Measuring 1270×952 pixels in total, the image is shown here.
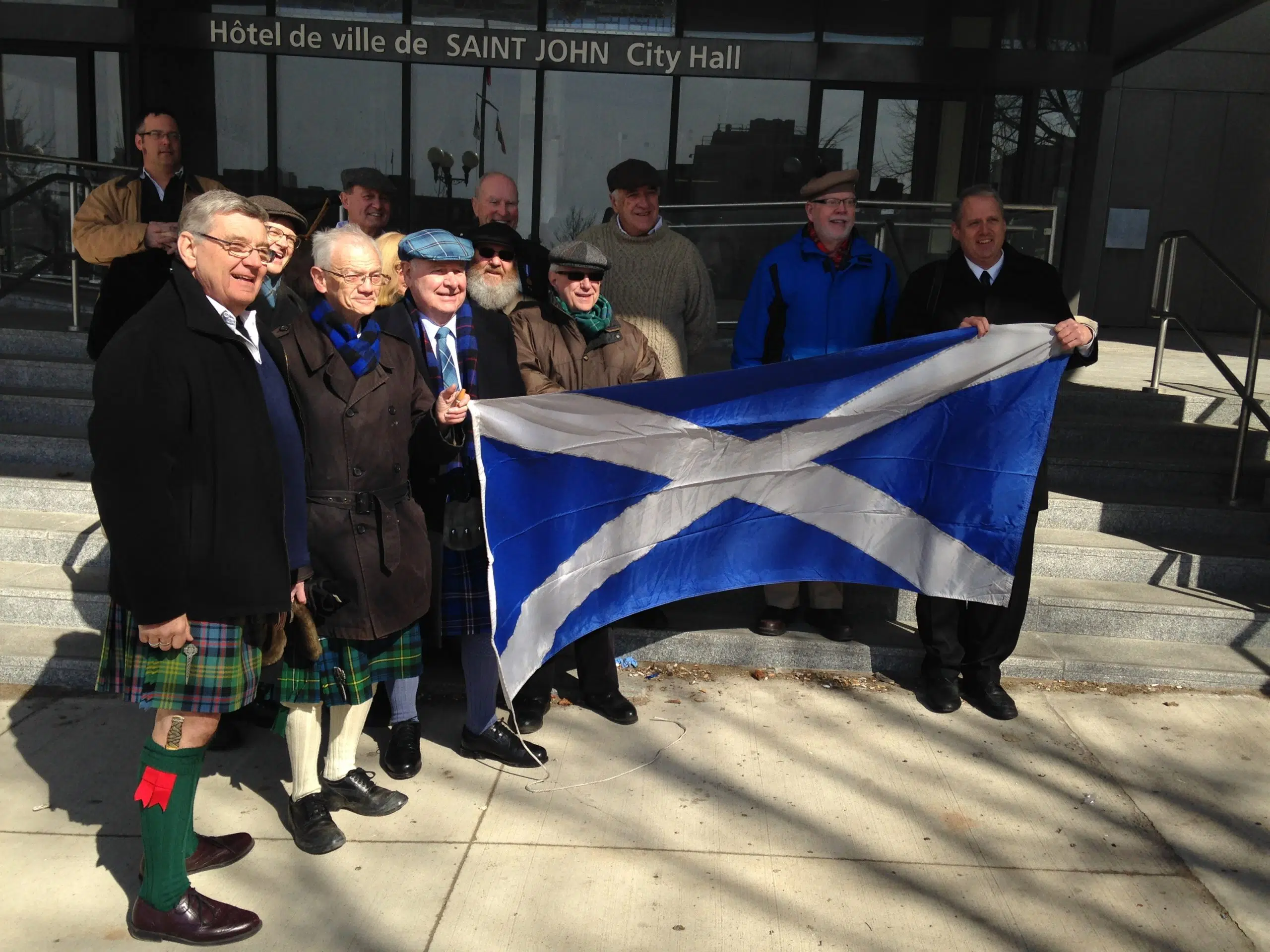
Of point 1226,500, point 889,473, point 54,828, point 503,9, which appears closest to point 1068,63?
point 503,9

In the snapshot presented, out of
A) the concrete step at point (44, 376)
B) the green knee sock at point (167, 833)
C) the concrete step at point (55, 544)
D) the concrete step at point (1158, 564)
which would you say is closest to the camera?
the green knee sock at point (167, 833)

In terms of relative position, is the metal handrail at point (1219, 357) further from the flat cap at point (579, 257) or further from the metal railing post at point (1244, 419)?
the flat cap at point (579, 257)

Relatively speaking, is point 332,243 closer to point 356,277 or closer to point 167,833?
point 356,277

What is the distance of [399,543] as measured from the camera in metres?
3.69

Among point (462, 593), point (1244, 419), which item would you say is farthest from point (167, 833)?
point (1244, 419)

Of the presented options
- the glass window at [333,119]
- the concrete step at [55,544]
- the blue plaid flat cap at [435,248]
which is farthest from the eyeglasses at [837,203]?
the glass window at [333,119]

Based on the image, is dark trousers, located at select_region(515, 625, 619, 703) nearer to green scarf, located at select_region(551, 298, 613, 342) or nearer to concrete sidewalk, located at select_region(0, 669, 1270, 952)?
concrete sidewalk, located at select_region(0, 669, 1270, 952)

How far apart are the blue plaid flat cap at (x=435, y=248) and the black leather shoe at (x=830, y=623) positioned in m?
2.48

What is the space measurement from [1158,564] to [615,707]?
3036 mm

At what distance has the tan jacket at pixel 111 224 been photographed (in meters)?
4.64

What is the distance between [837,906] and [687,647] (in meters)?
1.96

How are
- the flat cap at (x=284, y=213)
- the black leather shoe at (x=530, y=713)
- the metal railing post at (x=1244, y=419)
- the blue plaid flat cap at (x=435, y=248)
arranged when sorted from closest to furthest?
the blue plaid flat cap at (x=435, y=248)
the flat cap at (x=284, y=213)
the black leather shoe at (x=530, y=713)
the metal railing post at (x=1244, y=419)

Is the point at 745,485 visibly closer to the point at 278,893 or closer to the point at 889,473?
the point at 889,473

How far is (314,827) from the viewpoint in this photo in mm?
3646
